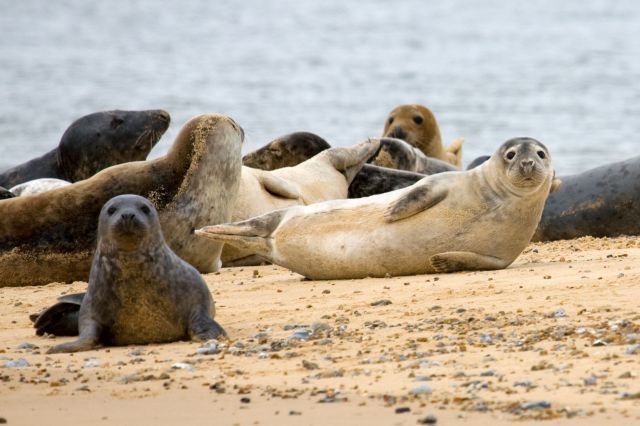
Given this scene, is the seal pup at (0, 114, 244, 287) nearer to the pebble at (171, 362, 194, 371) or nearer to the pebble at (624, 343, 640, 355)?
the pebble at (171, 362, 194, 371)

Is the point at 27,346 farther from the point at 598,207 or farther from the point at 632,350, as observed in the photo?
the point at 598,207

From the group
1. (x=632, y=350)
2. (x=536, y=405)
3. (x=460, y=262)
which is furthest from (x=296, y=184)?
(x=536, y=405)

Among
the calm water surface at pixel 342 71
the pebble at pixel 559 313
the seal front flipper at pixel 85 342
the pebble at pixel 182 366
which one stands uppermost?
the calm water surface at pixel 342 71

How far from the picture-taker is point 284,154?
11.6 m

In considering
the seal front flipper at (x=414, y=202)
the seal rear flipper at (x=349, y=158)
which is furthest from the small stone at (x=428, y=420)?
the seal rear flipper at (x=349, y=158)

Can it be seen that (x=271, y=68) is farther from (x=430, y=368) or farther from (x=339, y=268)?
(x=430, y=368)

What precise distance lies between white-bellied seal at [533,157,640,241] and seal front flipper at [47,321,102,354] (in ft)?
16.1

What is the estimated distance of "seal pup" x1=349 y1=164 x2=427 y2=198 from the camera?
34.9ft

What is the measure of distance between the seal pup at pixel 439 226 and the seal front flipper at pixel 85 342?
2.21m

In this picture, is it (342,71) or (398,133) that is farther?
(342,71)

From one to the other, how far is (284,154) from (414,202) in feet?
11.8

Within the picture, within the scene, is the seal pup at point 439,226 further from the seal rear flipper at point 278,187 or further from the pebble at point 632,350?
the pebble at point 632,350

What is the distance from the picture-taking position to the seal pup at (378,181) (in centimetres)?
1063

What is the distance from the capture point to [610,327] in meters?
5.63
